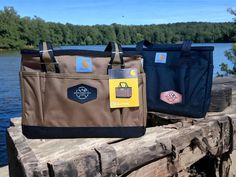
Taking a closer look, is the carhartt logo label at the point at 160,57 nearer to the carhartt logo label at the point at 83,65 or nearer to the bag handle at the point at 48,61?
the carhartt logo label at the point at 83,65

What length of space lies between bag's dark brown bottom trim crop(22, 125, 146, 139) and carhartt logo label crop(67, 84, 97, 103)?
20 cm

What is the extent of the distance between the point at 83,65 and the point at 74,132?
0.43 m

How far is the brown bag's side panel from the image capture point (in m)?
2.36

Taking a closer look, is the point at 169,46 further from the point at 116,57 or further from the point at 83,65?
the point at 83,65

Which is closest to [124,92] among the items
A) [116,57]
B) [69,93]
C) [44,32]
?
[116,57]

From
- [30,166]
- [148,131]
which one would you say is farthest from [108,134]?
[30,166]

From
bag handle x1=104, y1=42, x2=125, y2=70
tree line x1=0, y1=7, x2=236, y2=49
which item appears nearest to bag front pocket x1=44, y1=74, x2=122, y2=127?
bag handle x1=104, y1=42, x2=125, y2=70

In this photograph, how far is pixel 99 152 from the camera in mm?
2283

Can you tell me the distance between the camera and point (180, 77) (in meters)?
3.06

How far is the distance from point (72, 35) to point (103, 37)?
957cm

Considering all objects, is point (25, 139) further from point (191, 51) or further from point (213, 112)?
point (213, 112)

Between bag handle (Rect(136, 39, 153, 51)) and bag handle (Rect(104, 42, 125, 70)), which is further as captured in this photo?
bag handle (Rect(136, 39, 153, 51))

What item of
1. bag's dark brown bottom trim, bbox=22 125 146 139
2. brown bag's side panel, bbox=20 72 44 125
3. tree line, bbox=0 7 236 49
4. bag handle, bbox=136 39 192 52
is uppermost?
tree line, bbox=0 7 236 49

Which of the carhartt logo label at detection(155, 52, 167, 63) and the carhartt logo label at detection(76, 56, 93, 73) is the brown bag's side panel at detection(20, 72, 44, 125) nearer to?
the carhartt logo label at detection(76, 56, 93, 73)
